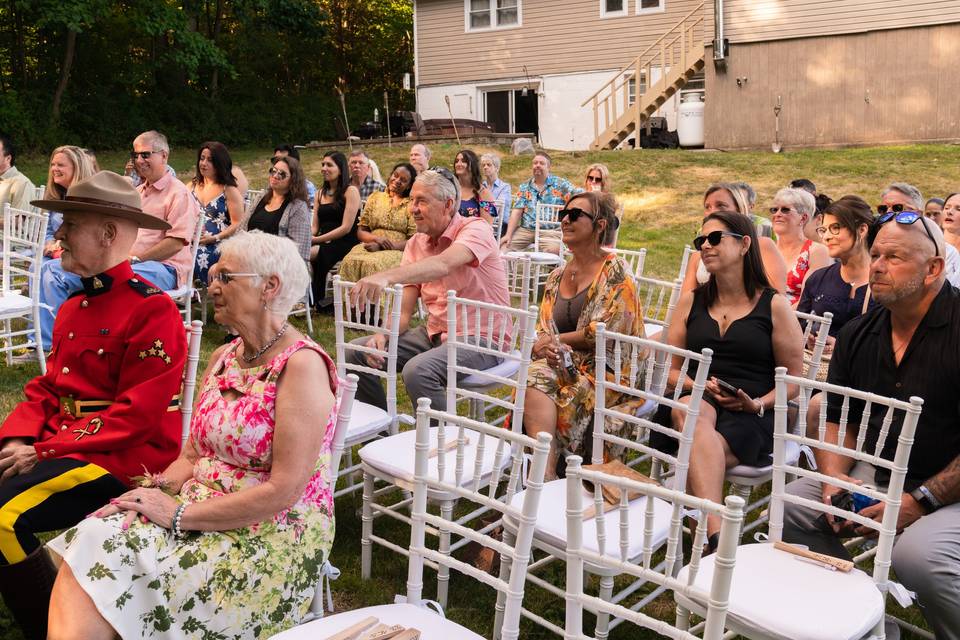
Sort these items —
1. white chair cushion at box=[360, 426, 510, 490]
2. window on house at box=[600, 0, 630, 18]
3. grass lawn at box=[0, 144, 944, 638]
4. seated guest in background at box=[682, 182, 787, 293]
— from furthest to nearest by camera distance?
window on house at box=[600, 0, 630, 18] < grass lawn at box=[0, 144, 944, 638] < seated guest in background at box=[682, 182, 787, 293] < white chair cushion at box=[360, 426, 510, 490]

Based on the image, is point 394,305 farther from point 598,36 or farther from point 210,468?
point 598,36

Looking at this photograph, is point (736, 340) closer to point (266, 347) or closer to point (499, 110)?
point (266, 347)

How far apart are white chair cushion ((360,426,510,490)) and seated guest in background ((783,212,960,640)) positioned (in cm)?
111

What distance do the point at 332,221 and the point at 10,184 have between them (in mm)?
2861

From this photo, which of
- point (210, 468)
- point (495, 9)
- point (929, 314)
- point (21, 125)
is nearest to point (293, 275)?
point (210, 468)

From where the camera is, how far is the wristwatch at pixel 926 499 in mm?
2898

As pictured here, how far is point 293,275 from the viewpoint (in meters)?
2.77

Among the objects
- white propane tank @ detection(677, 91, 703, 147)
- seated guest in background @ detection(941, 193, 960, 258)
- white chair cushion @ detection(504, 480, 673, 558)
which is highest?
white propane tank @ detection(677, 91, 703, 147)

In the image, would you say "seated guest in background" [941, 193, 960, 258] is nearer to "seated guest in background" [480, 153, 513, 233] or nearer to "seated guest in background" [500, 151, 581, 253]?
"seated guest in background" [500, 151, 581, 253]

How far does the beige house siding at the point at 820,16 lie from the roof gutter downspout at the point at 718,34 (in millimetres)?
212

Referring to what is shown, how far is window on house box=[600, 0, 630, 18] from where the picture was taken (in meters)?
20.2

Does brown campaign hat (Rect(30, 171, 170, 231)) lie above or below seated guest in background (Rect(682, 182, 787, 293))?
above

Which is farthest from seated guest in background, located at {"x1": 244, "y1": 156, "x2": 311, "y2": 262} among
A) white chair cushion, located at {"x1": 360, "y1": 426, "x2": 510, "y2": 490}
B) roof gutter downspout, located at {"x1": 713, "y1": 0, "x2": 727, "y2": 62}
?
roof gutter downspout, located at {"x1": 713, "y1": 0, "x2": 727, "y2": 62}

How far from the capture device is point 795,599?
2.48m
